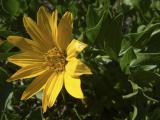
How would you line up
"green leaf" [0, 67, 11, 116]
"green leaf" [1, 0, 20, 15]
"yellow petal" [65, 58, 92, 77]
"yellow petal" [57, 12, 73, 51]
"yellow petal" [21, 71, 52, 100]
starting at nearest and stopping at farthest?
"yellow petal" [65, 58, 92, 77]
"yellow petal" [57, 12, 73, 51]
"yellow petal" [21, 71, 52, 100]
"green leaf" [0, 67, 11, 116]
"green leaf" [1, 0, 20, 15]

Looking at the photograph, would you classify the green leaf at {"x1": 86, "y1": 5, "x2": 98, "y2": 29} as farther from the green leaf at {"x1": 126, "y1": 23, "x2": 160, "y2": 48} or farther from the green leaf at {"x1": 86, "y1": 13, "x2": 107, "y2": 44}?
the green leaf at {"x1": 126, "y1": 23, "x2": 160, "y2": 48}

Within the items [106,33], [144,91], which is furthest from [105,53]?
[144,91]

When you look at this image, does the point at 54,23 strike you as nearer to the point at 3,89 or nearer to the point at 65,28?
the point at 65,28

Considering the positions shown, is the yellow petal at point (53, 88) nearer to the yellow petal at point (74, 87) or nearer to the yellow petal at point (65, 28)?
the yellow petal at point (74, 87)

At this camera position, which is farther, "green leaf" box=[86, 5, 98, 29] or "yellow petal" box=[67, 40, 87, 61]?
"green leaf" box=[86, 5, 98, 29]

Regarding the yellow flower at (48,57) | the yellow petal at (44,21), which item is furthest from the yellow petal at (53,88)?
the yellow petal at (44,21)

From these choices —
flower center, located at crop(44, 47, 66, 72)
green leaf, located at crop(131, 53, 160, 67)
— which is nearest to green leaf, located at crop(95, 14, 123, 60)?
green leaf, located at crop(131, 53, 160, 67)

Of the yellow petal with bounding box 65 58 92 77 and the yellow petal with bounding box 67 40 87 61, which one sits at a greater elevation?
the yellow petal with bounding box 67 40 87 61
